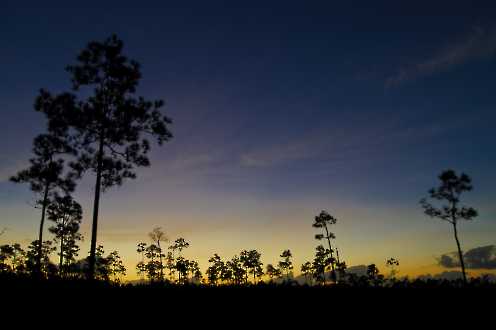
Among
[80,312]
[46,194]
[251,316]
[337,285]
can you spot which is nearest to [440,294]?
[337,285]

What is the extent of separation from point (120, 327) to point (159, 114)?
1648cm

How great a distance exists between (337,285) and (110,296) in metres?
8.12

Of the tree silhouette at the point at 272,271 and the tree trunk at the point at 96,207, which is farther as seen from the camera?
the tree silhouette at the point at 272,271

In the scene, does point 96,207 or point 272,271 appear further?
point 272,271

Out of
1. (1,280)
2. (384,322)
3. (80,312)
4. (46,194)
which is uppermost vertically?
(46,194)

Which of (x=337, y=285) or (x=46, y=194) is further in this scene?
(x=46, y=194)

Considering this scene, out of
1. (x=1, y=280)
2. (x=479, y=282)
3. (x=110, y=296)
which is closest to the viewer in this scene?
(x=110, y=296)

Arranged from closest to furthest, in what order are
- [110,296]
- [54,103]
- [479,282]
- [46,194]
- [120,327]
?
[120,327] → [110,296] → [479,282] → [54,103] → [46,194]

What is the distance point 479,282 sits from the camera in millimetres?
14891

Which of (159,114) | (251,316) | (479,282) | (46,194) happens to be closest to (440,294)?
(479,282)

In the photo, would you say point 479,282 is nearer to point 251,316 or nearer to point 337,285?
point 337,285

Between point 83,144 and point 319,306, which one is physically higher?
point 83,144

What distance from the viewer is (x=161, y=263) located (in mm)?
81500

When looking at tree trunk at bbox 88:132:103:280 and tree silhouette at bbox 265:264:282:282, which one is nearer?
tree trunk at bbox 88:132:103:280
